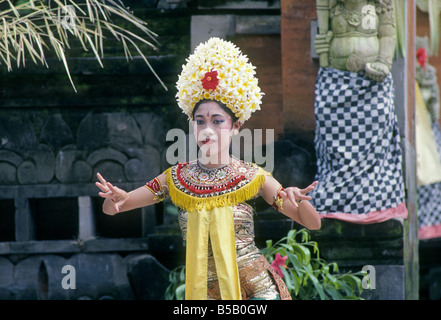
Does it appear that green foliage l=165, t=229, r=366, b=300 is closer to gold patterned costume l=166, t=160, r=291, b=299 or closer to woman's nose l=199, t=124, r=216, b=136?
gold patterned costume l=166, t=160, r=291, b=299

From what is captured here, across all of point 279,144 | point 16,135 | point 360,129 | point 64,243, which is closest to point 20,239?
point 64,243

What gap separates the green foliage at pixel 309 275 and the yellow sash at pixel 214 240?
6.00ft

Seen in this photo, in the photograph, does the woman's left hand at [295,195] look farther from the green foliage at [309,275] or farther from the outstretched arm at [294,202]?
the green foliage at [309,275]

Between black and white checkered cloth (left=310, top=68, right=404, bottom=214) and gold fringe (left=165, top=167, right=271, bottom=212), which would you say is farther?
black and white checkered cloth (left=310, top=68, right=404, bottom=214)

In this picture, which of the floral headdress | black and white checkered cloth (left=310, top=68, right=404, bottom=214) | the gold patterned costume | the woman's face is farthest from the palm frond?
black and white checkered cloth (left=310, top=68, right=404, bottom=214)

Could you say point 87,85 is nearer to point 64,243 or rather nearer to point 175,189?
point 64,243

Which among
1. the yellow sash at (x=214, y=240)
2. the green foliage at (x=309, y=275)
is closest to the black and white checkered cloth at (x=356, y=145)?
the green foliage at (x=309, y=275)

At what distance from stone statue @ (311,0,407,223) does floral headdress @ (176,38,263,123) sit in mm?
2237

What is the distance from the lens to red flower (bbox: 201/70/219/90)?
414 cm

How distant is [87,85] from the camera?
7008 mm

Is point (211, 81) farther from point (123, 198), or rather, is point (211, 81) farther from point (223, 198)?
point (123, 198)

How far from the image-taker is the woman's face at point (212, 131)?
13.6 feet

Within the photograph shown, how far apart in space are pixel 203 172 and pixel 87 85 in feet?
10.0
